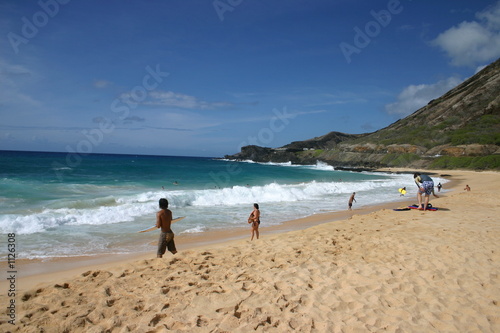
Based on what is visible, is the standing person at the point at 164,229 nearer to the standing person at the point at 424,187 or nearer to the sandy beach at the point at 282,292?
the sandy beach at the point at 282,292

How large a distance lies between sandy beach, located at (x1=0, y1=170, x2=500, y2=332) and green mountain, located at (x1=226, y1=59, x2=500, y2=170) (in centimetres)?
4969

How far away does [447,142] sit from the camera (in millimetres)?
63531

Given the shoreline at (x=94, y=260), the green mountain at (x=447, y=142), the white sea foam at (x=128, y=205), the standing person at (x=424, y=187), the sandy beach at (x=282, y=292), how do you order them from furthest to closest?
the green mountain at (x=447, y=142) < the standing person at (x=424, y=187) < the white sea foam at (x=128, y=205) < the shoreline at (x=94, y=260) < the sandy beach at (x=282, y=292)

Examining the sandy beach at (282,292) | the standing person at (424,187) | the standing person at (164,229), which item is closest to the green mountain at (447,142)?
the standing person at (424,187)

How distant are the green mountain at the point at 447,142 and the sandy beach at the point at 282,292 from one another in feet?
163

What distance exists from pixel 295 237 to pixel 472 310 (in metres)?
4.50

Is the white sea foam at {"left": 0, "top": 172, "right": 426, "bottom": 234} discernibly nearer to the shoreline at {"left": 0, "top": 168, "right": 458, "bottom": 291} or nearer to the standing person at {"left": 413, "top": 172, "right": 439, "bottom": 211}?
the shoreline at {"left": 0, "top": 168, "right": 458, "bottom": 291}

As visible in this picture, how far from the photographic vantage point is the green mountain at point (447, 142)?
178 ft

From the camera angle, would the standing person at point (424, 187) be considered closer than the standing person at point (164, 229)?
No

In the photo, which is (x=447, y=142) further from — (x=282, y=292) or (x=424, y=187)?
(x=282, y=292)

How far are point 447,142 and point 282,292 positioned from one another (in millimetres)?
72174

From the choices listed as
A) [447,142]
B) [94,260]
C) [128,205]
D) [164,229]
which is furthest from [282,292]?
[447,142]

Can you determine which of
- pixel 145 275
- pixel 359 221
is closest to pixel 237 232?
pixel 359 221

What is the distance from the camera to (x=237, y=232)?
459 inches
